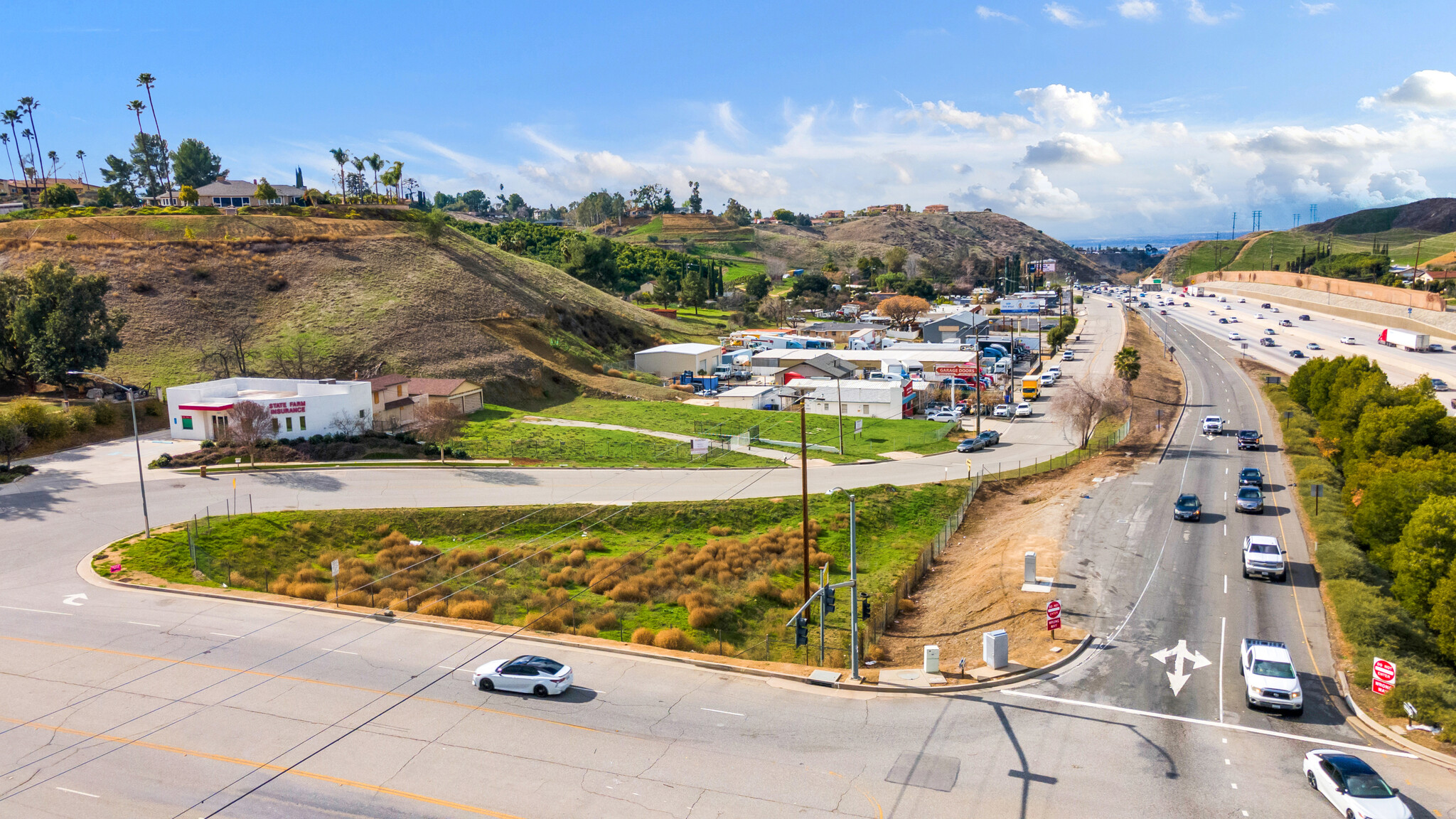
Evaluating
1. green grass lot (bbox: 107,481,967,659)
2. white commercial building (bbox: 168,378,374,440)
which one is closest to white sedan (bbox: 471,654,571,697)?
green grass lot (bbox: 107,481,967,659)

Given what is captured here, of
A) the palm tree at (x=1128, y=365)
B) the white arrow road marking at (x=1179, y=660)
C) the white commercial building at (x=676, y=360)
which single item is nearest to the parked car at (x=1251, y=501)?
the white arrow road marking at (x=1179, y=660)

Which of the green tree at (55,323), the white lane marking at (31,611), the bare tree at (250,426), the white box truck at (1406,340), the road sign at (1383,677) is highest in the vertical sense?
the green tree at (55,323)

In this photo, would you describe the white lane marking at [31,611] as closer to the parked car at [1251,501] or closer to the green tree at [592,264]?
the parked car at [1251,501]

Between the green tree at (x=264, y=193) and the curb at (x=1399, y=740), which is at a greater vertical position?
the green tree at (x=264, y=193)

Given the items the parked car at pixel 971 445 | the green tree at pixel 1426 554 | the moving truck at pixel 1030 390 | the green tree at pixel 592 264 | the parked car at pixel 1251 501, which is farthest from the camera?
the green tree at pixel 592 264

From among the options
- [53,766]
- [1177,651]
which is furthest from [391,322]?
[1177,651]

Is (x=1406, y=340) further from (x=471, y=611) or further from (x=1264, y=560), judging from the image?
(x=471, y=611)

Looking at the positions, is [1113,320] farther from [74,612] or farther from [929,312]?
[74,612]

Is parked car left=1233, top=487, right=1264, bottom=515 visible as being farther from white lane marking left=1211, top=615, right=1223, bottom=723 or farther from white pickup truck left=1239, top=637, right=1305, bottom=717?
white pickup truck left=1239, top=637, right=1305, bottom=717
